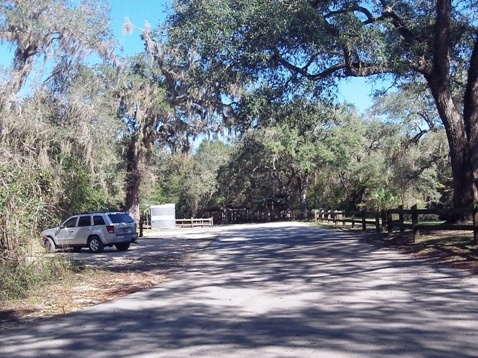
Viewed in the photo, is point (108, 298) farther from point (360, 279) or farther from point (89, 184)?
point (89, 184)

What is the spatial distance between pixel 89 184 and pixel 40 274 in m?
18.2

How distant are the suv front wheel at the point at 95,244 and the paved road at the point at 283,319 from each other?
33.0 feet

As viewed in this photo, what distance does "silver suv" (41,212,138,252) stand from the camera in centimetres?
2217

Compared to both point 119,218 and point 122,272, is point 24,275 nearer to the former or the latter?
point 122,272

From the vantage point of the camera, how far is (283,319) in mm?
8031

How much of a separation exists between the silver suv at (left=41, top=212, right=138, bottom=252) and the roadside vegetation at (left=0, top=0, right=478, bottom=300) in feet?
4.02

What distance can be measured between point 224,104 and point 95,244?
25.5ft

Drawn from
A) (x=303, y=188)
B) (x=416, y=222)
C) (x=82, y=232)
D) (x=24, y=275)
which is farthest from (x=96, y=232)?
(x=303, y=188)

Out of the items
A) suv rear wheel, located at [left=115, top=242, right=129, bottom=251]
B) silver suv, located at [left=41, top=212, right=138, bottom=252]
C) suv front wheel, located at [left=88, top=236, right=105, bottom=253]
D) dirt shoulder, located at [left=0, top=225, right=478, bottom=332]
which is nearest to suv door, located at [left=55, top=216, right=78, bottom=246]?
silver suv, located at [left=41, top=212, right=138, bottom=252]

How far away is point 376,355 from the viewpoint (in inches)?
235

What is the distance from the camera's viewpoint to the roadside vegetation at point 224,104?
51.4 feet

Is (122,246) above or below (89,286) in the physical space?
above

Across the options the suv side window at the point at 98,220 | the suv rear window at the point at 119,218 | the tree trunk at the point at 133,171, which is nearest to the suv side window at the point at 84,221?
the suv side window at the point at 98,220

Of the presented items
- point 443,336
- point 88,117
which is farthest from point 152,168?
point 443,336
